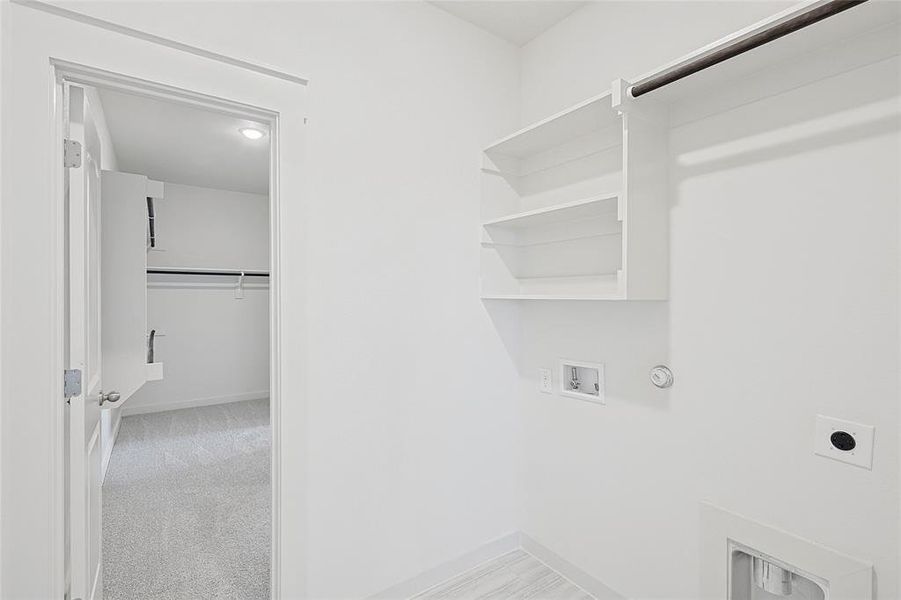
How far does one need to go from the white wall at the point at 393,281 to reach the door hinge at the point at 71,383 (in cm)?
59

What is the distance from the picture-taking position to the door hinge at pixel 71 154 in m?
1.38

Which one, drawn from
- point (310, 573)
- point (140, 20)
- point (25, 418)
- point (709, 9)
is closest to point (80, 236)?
point (25, 418)

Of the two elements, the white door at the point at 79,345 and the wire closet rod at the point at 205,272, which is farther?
the wire closet rod at the point at 205,272

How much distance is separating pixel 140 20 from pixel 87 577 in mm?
1711

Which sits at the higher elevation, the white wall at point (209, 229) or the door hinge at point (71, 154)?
the white wall at point (209, 229)

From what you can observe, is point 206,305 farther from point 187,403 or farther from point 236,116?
point 236,116

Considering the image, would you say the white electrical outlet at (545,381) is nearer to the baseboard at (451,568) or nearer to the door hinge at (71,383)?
the baseboard at (451,568)

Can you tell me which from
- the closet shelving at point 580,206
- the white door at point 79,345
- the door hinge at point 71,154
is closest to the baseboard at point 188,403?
the white door at point 79,345

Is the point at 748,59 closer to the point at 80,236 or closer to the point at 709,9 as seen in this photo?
the point at 709,9

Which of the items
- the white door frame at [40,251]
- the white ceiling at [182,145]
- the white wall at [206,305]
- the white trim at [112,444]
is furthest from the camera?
the white wall at [206,305]

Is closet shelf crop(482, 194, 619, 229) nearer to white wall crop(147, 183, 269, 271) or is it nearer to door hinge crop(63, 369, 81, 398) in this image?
door hinge crop(63, 369, 81, 398)

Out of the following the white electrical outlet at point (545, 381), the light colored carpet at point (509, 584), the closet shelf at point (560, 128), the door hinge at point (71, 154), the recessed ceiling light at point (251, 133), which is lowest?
the light colored carpet at point (509, 584)

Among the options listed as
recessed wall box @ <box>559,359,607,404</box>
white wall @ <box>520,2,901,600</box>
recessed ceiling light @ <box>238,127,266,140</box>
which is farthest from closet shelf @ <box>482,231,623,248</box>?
recessed ceiling light @ <box>238,127,266,140</box>

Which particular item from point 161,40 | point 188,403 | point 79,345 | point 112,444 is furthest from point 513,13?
point 188,403
